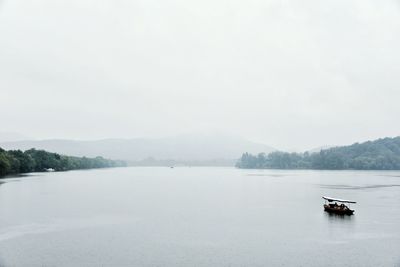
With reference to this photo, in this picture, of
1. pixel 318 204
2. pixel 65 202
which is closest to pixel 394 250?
pixel 318 204

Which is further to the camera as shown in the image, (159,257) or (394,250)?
(394,250)

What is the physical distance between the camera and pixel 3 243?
5075 centimetres

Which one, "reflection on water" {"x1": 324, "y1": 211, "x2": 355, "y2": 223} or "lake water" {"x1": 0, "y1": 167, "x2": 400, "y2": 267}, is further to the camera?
"reflection on water" {"x1": 324, "y1": 211, "x2": 355, "y2": 223}

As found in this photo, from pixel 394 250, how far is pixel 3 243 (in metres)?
48.7

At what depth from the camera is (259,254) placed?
154 feet

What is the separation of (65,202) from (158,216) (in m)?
32.4

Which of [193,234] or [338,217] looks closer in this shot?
[193,234]

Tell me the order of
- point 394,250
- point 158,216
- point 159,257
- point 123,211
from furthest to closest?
point 123,211, point 158,216, point 394,250, point 159,257

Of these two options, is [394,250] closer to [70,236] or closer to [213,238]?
[213,238]

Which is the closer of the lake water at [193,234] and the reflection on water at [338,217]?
the lake water at [193,234]

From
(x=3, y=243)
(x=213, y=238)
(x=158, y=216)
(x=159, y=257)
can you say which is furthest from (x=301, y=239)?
(x=3, y=243)

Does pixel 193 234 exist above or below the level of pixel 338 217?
below

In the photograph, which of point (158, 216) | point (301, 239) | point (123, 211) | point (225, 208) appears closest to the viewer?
point (301, 239)

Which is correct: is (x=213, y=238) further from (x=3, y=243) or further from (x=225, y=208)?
(x=225, y=208)
